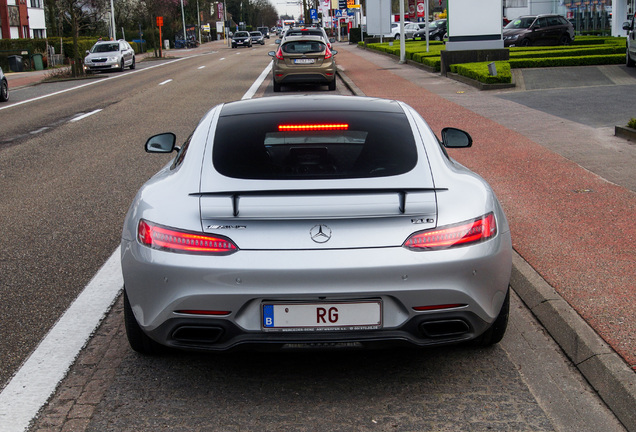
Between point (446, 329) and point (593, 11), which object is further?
point (593, 11)

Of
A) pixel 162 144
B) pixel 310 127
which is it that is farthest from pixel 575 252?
pixel 162 144

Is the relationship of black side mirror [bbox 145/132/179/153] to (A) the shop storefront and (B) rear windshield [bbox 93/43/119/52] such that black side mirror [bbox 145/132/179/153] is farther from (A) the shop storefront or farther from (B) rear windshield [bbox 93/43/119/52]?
(A) the shop storefront

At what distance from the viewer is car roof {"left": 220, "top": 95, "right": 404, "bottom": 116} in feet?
15.9

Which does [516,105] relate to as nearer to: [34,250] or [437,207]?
[34,250]

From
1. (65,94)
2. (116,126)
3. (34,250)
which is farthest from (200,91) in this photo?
(34,250)

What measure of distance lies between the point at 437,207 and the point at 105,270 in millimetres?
3232

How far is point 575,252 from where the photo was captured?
611 cm

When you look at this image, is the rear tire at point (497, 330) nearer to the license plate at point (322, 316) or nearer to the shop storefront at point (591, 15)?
the license plate at point (322, 316)

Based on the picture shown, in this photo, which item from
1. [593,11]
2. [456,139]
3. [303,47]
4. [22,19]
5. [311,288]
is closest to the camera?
[311,288]

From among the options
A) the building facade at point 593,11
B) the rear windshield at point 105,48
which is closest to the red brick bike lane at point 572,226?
the building facade at point 593,11

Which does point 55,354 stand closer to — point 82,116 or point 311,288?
point 311,288

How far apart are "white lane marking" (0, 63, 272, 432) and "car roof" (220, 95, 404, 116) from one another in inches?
A: 58.9

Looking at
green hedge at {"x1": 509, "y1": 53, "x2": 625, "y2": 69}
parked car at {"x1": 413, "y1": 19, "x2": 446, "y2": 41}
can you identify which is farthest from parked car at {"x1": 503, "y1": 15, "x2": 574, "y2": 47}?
parked car at {"x1": 413, "y1": 19, "x2": 446, "y2": 41}

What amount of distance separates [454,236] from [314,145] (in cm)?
118
